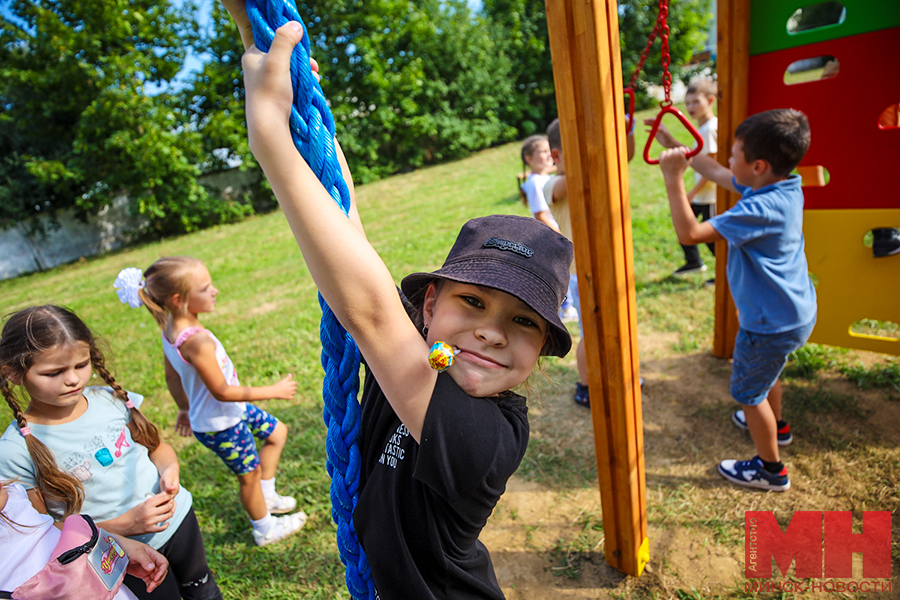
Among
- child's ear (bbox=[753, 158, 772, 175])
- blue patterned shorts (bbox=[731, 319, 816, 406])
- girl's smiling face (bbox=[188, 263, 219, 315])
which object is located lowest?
blue patterned shorts (bbox=[731, 319, 816, 406])

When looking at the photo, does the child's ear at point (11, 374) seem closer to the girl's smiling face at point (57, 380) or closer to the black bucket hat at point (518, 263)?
the girl's smiling face at point (57, 380)

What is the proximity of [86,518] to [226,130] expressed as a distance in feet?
55.1

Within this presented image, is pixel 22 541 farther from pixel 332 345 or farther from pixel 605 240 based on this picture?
pixel 605 240

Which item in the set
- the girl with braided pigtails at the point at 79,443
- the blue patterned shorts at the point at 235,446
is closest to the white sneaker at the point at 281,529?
the blue patterned shorts at the point at 235,446

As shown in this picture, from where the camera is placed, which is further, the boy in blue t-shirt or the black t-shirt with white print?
the boy in blue t-shirt

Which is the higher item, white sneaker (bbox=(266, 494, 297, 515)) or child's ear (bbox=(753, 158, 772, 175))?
child's ear (bbox=(753, 158, 772, 175))

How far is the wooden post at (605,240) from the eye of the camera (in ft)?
5.44

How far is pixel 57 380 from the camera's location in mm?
1718

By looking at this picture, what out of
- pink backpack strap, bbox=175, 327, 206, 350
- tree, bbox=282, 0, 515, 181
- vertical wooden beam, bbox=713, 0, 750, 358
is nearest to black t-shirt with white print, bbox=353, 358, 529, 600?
pink backpack strap, bbox=175, 327, 206, 350

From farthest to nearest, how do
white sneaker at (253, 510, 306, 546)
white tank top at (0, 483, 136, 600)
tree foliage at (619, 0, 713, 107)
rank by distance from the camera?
A: tree foliage at (619, 0, 713, 107) < white sneaker at (253, 510, 306, 546) < white tank top at (0, 483, 136, 600)

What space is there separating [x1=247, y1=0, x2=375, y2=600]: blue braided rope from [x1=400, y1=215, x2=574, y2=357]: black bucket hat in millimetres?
218

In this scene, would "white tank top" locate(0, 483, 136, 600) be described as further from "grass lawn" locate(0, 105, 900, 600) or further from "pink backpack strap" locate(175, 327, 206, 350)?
"pink backpack strap" locate(175, 327, 206, 350)

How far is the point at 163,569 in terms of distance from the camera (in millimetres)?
1658

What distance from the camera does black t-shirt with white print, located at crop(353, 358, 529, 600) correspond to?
946mm
